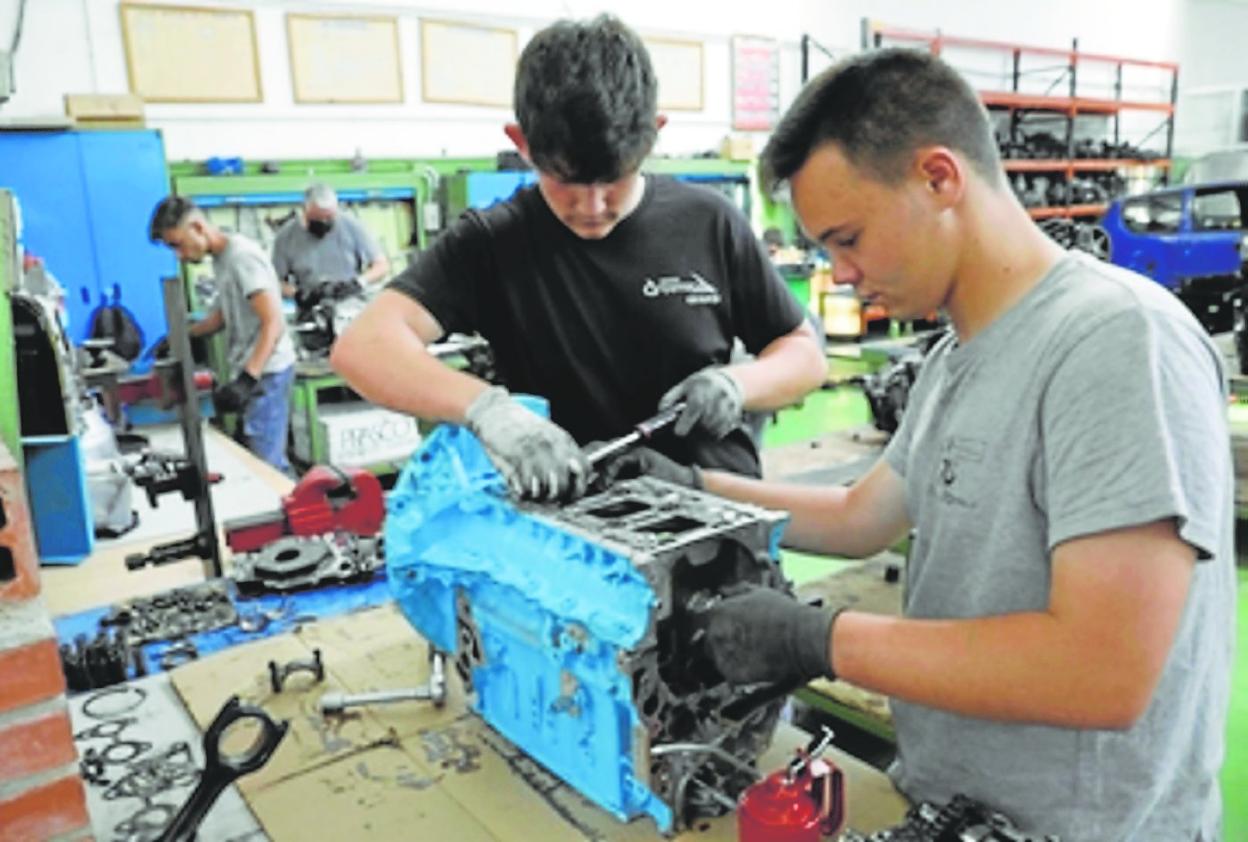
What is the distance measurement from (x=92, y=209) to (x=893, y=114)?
458 cm

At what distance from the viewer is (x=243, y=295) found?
373 centimetres

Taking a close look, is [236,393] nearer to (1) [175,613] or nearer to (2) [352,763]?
(1) [175,613]

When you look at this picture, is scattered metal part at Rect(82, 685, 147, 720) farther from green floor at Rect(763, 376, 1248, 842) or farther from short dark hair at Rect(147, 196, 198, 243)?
short dark hair at Rect(147, 196, 198, 243)

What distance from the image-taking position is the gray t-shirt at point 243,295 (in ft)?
12.1

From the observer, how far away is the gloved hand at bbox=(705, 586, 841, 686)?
926mm

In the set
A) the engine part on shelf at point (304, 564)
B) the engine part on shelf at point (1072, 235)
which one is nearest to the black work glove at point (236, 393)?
the engine part on shelf at point (304, 564)

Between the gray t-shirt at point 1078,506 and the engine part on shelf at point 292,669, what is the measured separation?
0.88 metres

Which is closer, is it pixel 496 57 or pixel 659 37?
pixel 496 57

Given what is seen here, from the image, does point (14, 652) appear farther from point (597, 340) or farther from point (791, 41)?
point (791, 41)

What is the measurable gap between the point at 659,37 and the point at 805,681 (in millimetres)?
7109

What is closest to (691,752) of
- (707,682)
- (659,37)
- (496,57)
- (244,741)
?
(707,682)

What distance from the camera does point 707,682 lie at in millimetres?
1054

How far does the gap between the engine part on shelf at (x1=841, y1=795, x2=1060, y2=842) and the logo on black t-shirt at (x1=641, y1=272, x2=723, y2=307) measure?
840 millimetres

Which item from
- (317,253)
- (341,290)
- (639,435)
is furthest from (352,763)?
(317,253)
